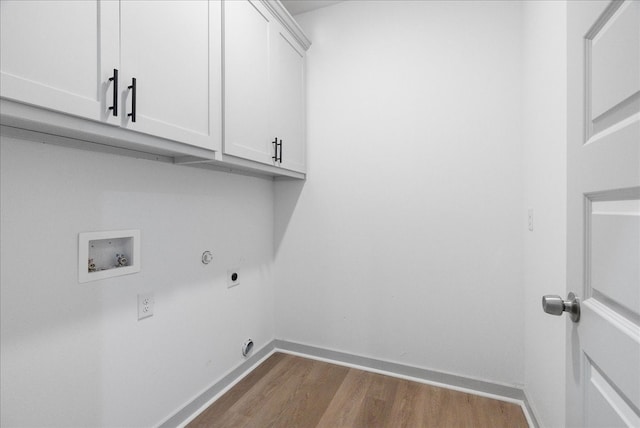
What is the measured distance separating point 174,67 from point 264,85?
2.14 ft

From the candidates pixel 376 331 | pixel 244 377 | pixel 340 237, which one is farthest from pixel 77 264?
pixel 376 331

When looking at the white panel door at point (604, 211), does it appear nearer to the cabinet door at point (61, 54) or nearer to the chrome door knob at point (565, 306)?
the chrome door knob at point (565, 306)

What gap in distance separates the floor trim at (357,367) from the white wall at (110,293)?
78 mm

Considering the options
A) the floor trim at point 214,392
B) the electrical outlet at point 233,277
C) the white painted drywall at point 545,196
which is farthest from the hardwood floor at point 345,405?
the electrical outlet at point 233,277

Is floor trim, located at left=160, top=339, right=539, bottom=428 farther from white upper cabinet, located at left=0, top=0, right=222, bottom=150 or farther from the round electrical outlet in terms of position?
white upper cabinet, located at left=0, top=0, right=222, bottom=150

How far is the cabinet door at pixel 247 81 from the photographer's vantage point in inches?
56.8

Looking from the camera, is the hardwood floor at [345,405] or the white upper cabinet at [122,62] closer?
the white upper cabinet at [122,62]

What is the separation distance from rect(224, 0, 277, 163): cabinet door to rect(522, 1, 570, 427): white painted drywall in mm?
1383

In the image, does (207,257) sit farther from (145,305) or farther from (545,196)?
(545,196)

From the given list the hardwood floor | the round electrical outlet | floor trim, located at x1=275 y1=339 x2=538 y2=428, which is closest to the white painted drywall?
floor trim, located at x1=275 y1=339 x2=538 y2=428

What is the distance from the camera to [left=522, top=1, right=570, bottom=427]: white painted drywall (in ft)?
3.75

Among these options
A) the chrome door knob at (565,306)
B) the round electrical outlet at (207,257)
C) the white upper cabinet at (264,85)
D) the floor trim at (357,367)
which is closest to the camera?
the chrome door knob at (565,306)

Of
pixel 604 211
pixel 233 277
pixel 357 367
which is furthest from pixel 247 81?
pixel 357 367

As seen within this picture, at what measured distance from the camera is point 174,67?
1.16 m
